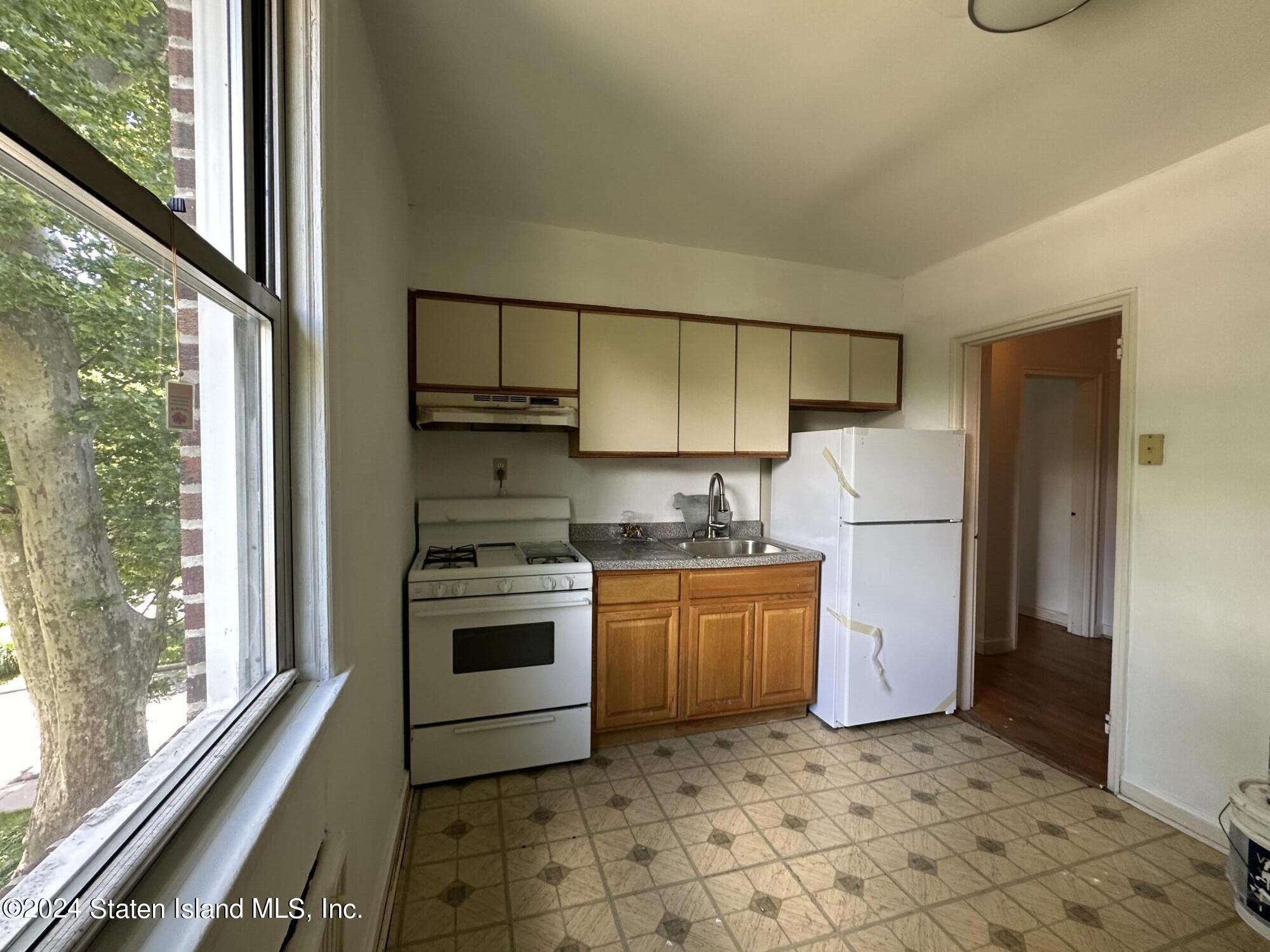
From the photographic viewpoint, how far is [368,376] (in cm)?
143

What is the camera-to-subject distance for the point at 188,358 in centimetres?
76

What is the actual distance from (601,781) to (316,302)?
2.10m

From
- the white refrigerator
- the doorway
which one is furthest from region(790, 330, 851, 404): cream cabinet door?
the doorway

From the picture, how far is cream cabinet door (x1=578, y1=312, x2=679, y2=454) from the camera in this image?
102 inches

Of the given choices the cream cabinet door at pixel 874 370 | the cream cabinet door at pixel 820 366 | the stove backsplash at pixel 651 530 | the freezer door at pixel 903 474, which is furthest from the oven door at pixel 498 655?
the cream cabinet door at pixel 874 370

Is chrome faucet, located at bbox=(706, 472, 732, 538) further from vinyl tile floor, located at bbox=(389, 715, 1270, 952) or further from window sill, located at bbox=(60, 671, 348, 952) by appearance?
window sill, located at bbox=(60, 671, 348, 952)

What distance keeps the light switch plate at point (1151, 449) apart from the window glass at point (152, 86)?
118 inches

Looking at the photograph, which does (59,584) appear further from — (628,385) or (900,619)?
(900,619)

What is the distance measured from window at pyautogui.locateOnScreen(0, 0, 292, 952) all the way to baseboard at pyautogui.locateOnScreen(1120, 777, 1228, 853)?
3.04 m

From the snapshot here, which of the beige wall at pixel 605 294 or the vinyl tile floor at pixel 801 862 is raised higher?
the beige wall at pixel 605 294

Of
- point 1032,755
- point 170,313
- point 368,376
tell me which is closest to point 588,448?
point 368,376

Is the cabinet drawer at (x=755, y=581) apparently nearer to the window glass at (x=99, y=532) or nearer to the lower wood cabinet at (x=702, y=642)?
the lower wood cabinet at (x=702, y=642)

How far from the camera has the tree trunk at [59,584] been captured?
1.48 feet

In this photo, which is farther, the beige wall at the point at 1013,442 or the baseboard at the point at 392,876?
the beige wall at the point at 1013,442
